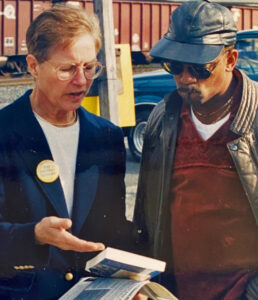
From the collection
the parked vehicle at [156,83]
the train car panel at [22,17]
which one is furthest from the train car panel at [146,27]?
the parked vehicle at [156,83]

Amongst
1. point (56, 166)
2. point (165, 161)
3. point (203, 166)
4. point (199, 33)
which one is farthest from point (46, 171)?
point (199, 33)

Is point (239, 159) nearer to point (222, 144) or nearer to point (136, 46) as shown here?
point (222, 144)

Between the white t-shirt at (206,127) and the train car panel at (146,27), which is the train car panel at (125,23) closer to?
the train car panel at (146,27)

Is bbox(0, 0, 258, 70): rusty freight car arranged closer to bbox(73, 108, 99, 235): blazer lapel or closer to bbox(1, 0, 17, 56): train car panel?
bbox(1, 0, 17, 56): train car panel

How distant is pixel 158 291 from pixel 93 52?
0.68 meters

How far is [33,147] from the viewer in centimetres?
199

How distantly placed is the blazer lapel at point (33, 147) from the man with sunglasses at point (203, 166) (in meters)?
0.29

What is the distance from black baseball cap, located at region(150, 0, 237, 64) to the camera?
6.35 ft

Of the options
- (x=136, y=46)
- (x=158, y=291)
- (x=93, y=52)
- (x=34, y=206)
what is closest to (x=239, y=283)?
(x=158, y=291)

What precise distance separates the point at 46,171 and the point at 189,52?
518mm

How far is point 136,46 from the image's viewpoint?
12.0 metres

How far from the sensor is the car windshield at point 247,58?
2.44 metres

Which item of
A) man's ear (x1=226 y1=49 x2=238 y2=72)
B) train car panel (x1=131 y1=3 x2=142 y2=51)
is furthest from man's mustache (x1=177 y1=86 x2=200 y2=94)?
train car panel (x1=131 y1=3 x2=142 y2=51)

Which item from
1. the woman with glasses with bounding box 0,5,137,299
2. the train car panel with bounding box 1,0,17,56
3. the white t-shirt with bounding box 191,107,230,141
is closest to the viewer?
the woman with glasses with bounding box 0,5,137,299
